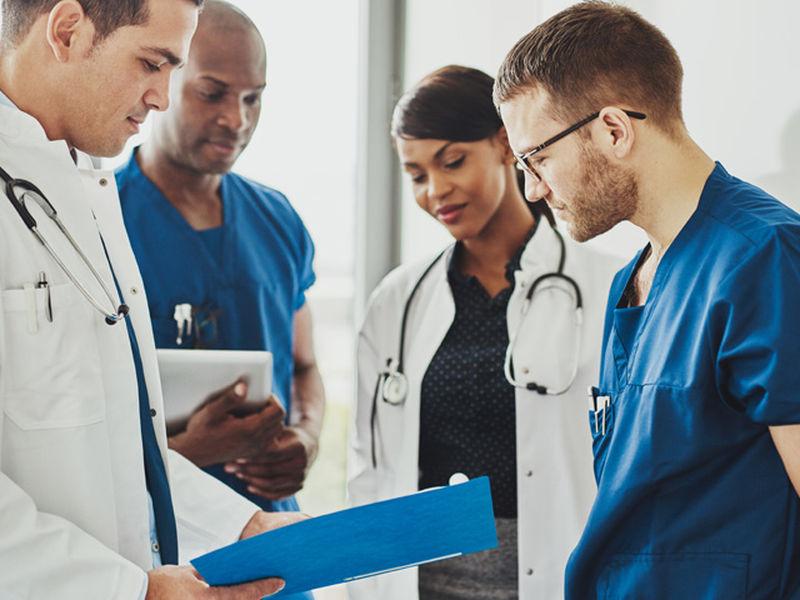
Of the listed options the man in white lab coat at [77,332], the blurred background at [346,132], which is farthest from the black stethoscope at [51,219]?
the blurred background at [346,132]

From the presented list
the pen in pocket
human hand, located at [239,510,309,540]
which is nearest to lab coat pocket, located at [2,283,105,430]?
the pen in pocket

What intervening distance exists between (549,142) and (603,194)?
10 cm

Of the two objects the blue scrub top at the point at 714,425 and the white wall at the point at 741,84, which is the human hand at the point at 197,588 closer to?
the blue scrub top at the point at 714,425

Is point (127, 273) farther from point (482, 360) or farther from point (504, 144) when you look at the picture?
point (504, 144)

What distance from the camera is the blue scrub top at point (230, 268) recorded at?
184 cm

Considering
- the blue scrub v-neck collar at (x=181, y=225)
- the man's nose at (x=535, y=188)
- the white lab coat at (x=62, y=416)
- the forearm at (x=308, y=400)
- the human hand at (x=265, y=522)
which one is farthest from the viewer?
the forearm at (x=308, y=400)

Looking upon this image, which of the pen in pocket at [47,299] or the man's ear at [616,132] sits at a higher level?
the man's ear at [616,132]

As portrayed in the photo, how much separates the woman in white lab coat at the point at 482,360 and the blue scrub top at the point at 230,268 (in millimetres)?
222

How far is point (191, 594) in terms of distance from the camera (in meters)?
1.10

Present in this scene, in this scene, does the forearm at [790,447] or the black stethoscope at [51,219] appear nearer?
the forearm at [790,447]

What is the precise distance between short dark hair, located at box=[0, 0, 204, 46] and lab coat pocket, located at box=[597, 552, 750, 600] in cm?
97

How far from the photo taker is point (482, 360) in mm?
1734

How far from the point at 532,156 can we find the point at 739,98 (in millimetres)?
439

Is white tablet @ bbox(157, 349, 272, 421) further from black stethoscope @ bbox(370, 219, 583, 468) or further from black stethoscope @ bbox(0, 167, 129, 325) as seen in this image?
Result: black stethoscope @ bbox(0, 167, 129, 325)
